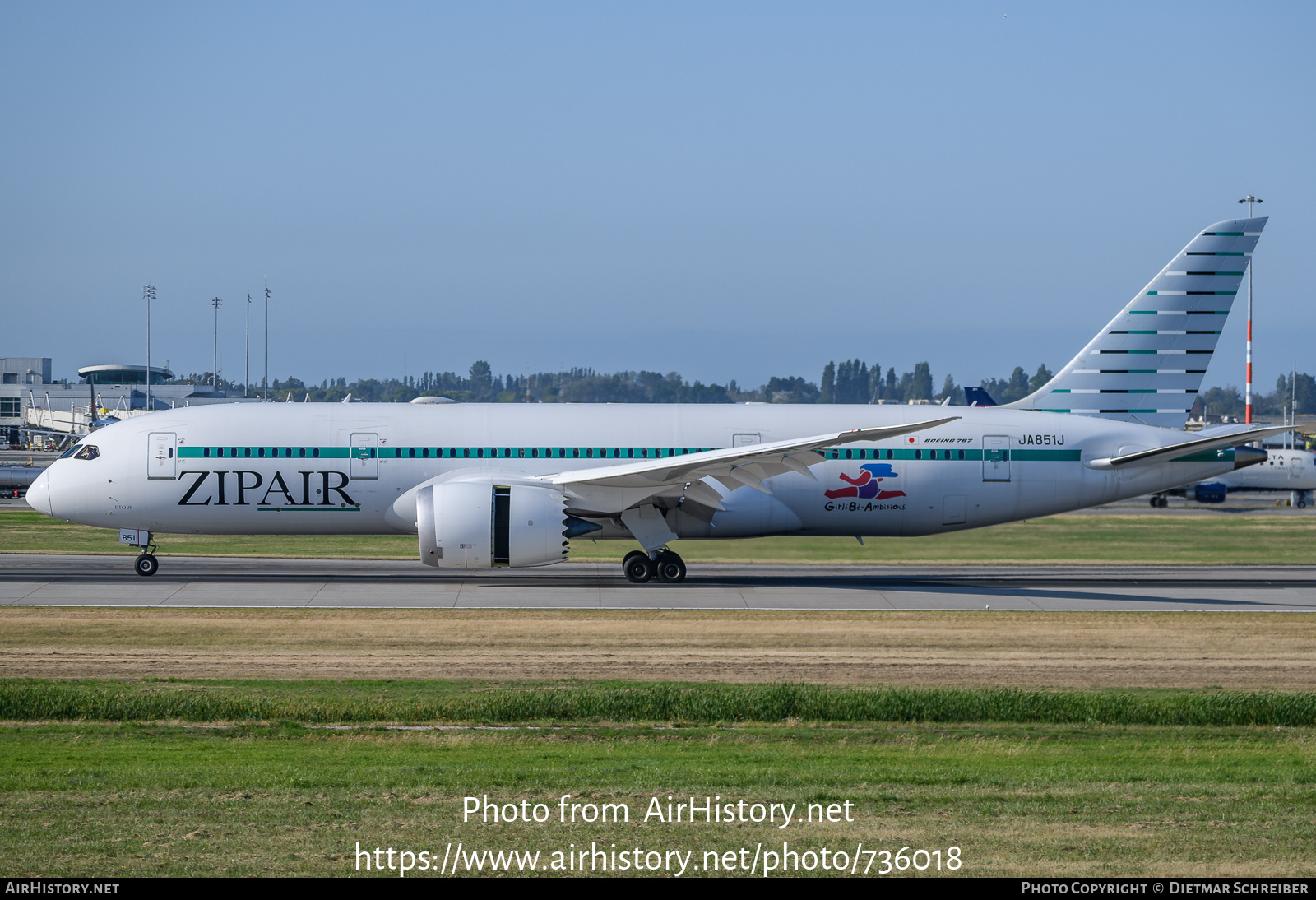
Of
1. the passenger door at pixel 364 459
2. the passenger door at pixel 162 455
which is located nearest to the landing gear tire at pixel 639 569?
the passenger door at pixel 364 459

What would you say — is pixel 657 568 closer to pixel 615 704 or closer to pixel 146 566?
pixel 146 566

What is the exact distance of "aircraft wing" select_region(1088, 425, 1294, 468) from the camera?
2694 centimetres

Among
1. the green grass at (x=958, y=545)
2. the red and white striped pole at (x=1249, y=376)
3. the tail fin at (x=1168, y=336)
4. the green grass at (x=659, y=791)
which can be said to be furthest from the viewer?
the red and white striped pole at (x=1249, y=376)

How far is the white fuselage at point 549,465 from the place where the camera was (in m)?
27.6

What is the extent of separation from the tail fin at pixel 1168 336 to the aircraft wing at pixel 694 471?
7001 mm

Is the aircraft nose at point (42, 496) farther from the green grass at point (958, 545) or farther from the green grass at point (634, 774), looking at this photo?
the green grass at point (634, 774)

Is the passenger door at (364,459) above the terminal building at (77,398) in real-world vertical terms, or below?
below

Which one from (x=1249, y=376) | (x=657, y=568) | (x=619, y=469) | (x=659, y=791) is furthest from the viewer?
(x=1249, y=376)

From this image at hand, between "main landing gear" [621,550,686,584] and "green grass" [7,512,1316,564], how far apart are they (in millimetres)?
3246

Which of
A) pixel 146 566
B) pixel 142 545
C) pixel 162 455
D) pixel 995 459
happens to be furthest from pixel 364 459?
pixel 995 459

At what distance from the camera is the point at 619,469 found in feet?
85.3

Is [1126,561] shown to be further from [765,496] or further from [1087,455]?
[765,496]

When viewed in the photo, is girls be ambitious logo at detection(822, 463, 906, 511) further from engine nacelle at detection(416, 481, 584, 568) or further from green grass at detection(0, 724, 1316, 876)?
green grass at detection(0, 724, 1316, 876)

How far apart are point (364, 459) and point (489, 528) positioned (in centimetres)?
428
